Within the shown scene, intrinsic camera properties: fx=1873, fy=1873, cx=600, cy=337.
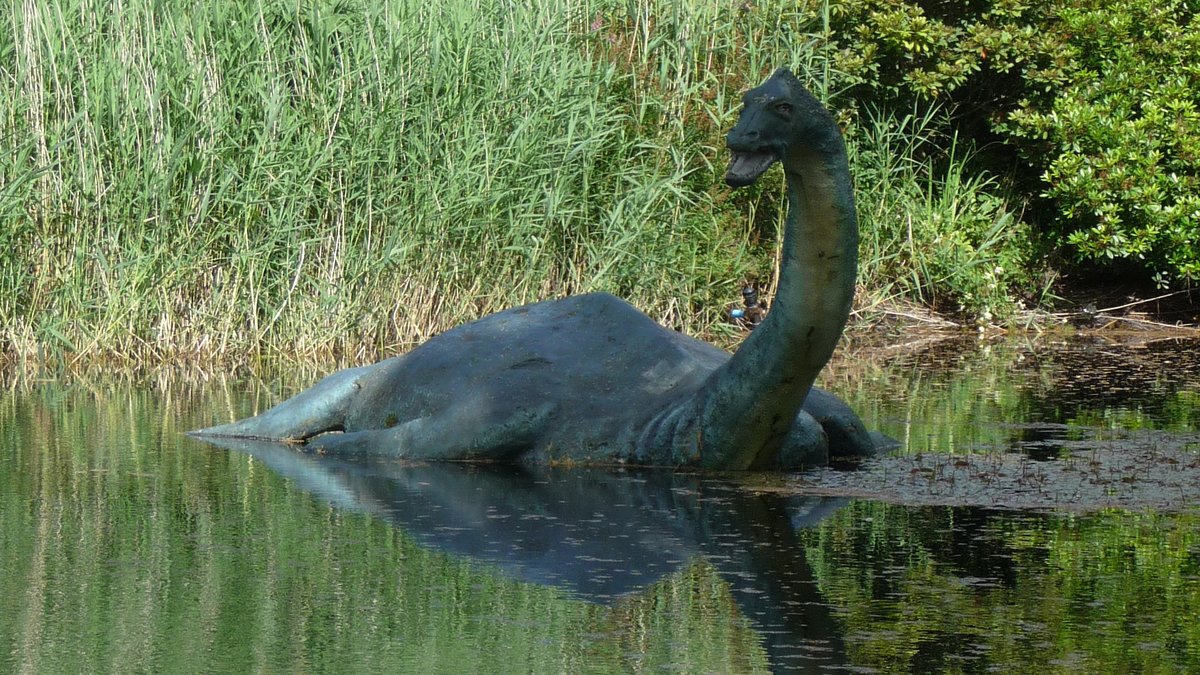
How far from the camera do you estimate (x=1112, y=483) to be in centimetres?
693

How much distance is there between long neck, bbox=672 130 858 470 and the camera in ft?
21.1

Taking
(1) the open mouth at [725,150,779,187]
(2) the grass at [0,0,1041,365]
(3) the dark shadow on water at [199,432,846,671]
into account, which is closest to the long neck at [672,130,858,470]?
(1) the open mouth at [725,150,779,187]

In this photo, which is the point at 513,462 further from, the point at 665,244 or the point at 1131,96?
the point at 1131,96

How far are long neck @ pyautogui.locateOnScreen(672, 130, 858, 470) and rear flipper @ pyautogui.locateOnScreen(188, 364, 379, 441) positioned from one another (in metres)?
1.93

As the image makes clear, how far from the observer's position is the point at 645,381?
7754 millimetres

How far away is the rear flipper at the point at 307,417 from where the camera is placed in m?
8.45

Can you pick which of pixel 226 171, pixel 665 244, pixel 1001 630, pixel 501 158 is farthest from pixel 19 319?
pixel 1001 630

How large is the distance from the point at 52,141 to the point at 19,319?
1078 millimetres

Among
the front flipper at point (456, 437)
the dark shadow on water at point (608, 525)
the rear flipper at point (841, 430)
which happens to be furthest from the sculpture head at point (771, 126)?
the front flipper at point (456, 437)

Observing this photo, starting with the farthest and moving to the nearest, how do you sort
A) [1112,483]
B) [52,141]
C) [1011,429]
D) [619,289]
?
1. [619,289]
2. [52,141]
3. [1011,429]
4. [1112,483]

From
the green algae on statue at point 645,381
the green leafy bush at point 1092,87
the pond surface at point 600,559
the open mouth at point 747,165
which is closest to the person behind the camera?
the pond surface at point 600,559

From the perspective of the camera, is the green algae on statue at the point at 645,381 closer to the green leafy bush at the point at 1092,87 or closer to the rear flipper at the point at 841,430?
the rear flipper at the point at 841,430

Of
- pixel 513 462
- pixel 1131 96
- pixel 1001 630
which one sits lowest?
pixel 1001 630

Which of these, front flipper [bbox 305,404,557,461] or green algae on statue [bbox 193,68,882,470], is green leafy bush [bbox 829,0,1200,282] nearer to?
green algae on statue [bbox 193,68,882,470]
